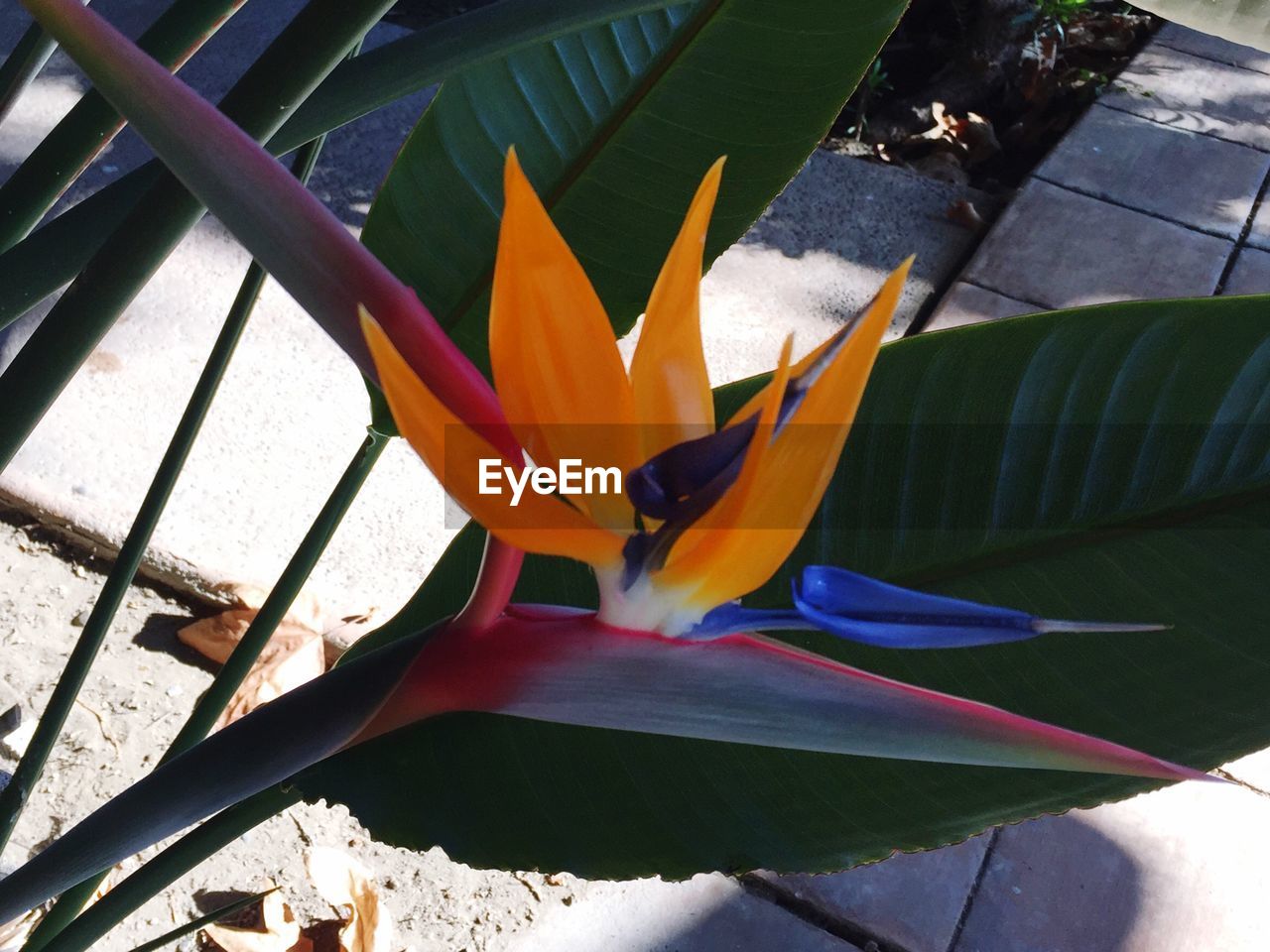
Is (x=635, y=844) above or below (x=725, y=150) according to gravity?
below

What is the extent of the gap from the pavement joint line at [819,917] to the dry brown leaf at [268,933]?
44 cm

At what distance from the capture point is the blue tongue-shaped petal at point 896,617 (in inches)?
10.1

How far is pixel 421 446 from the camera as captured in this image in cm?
24

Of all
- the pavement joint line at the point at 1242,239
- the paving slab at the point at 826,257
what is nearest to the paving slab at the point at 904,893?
the paving slab at the point at 826,257

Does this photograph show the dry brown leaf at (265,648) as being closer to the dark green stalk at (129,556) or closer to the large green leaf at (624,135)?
the dark green stalk at (129,556)

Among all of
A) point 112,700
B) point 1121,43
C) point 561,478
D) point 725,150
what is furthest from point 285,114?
point 1121,43

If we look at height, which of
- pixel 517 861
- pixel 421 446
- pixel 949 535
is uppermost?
pixel 421 446

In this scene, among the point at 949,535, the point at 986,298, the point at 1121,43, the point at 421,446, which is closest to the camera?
the point at 421,446

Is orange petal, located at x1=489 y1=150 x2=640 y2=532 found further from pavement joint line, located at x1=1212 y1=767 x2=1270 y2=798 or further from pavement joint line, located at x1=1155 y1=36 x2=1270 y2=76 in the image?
pavement joint line, located at x1=1155 y1=36 x2=1270 y2=76

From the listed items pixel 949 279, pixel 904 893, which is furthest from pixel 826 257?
pixel 904 893

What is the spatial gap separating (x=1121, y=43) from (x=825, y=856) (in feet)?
9.56

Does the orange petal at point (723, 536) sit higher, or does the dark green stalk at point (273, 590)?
the orange petal at point (723, 536)

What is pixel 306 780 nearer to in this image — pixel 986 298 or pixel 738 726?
pixel 738 726

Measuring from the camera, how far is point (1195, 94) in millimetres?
2666
